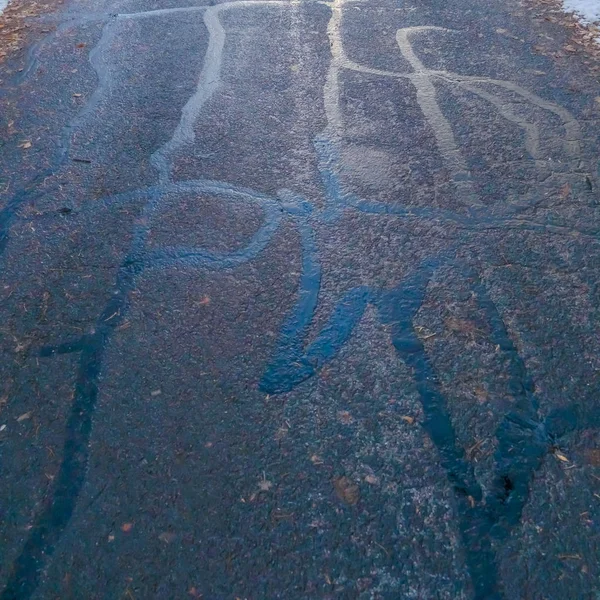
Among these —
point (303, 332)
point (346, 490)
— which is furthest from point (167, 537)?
point (303, 332)

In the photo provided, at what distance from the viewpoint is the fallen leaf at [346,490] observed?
7.76ft

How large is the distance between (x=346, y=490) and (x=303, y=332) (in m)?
0.85

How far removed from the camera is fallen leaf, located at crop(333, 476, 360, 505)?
93.1 inches

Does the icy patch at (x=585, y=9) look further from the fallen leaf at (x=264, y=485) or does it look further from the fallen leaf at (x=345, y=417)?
the fallen leaf at (x=264, y=485)

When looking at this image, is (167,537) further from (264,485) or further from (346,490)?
(346,490)

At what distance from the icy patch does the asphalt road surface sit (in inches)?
43.7

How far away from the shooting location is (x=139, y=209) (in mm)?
3814

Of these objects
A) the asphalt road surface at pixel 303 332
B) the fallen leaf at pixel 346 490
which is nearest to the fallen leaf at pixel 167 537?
the asphalt road surface at pixel 303 332

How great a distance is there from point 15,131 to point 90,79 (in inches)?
37.1

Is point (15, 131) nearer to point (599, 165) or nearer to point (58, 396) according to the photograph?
point (58, 396)

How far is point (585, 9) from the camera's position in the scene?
6145mm

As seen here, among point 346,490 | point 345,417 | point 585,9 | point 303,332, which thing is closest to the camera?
point 346,490

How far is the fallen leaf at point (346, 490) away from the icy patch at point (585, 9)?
5362 millimetres

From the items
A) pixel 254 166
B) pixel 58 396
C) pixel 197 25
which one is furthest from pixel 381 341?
pixel 197 25
